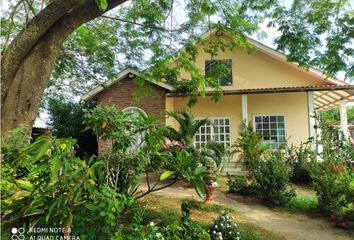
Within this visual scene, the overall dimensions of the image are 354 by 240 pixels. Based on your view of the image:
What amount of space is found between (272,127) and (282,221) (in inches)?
370

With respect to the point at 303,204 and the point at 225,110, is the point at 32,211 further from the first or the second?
the point at 225,110

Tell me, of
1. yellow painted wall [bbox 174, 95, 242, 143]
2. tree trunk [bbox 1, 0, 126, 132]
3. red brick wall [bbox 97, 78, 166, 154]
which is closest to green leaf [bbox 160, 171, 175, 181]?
tree trunk [bbox 1, 0, 126, 132]

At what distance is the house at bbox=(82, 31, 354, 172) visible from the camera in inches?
615

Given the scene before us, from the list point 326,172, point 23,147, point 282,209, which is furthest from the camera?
point 282,209

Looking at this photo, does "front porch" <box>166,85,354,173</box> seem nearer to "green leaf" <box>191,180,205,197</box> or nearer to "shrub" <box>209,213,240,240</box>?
"shrub" <box>209,213,240,240</box>

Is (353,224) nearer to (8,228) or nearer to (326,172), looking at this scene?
(326,172)

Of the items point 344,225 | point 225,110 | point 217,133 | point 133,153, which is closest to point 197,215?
point 133,153

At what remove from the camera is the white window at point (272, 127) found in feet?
52.1

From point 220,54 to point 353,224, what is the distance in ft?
38.7

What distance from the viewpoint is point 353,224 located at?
705 centimetres

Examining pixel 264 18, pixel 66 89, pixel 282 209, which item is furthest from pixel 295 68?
pixel 66 89

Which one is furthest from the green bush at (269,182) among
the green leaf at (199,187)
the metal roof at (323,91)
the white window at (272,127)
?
the white window at (272,127)

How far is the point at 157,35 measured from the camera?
7457mm

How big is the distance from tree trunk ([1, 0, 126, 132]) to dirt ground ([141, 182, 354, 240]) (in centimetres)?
529
